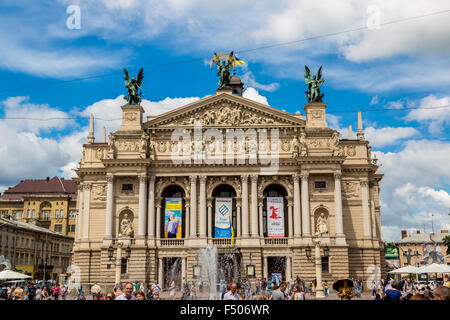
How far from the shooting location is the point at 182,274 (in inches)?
2277

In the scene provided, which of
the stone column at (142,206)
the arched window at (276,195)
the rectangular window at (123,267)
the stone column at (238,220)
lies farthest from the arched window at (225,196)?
the rectangular window at (123,267)

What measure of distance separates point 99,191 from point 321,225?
27.8 meters

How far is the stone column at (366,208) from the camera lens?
6009cm

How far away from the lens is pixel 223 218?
2341 inches

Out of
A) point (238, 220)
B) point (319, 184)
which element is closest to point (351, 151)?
point (319, 184)

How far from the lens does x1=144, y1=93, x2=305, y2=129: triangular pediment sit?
6116cm

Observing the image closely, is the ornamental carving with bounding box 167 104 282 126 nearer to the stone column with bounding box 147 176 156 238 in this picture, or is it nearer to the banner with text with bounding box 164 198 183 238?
the stone column with bounding box 147 176 156 238

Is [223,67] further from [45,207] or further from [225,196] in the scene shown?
[45,207]

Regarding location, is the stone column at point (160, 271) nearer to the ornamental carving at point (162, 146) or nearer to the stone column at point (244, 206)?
the stone column at point (244, 206)

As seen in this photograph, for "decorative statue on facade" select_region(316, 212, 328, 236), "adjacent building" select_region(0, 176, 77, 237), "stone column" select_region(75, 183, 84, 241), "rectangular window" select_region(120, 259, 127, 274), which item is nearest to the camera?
"rectangular window" select_region(120, 259, 127, 274)

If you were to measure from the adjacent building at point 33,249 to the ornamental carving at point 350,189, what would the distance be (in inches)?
1871

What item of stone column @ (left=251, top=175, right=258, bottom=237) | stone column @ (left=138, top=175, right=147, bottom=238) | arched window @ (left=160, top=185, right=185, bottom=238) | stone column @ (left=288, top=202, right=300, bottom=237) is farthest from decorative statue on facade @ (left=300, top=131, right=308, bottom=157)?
stone column @ (left=138, top=175, right=147, bottom=238)

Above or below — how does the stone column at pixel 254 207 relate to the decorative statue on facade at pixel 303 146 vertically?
below

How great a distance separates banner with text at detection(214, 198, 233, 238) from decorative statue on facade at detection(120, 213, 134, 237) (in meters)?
10.2
